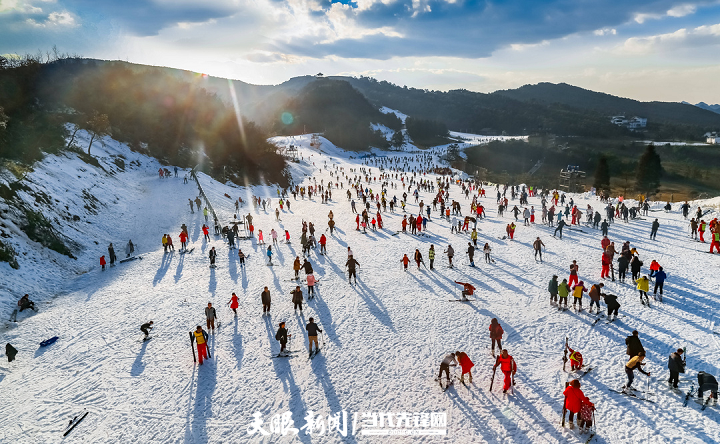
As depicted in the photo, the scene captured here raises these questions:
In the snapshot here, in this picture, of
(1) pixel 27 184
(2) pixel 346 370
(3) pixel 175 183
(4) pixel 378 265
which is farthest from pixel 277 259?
(3) pixel 175 183

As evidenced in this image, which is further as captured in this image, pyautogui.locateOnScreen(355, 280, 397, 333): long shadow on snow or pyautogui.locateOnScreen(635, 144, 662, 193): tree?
pyautogui.locateOnScreen(635, 144, 662, 193): tree

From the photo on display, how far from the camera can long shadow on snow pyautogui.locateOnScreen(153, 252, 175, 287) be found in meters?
15.8

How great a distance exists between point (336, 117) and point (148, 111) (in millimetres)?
102393

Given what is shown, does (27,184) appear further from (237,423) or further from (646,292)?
(646,292)

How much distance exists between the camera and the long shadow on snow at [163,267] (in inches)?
623

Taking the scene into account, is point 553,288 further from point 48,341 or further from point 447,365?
point 48,341

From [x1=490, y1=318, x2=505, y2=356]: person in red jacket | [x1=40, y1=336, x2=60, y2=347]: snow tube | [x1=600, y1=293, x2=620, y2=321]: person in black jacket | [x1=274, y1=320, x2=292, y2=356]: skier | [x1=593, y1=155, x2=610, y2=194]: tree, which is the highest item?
[x1=593, y1=155, x2=610, y2=194]: tree

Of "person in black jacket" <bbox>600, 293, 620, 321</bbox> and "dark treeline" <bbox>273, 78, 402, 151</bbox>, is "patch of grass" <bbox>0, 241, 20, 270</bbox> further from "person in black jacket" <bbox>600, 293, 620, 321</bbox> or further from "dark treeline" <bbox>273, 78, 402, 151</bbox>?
"dark treeline" <bbox>273, 78, 402, 151</bbox>

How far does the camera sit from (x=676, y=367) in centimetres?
774

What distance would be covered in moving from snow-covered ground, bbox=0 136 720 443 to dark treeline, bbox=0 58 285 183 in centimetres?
2876

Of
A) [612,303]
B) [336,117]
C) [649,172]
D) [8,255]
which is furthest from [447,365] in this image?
[336,117]

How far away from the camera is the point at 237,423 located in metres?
7.54

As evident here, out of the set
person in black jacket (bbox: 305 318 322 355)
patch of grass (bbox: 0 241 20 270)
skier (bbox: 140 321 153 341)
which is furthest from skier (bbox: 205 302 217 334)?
patch of grass (bbox: 0 241 20 270)

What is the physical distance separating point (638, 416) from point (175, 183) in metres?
35.7
